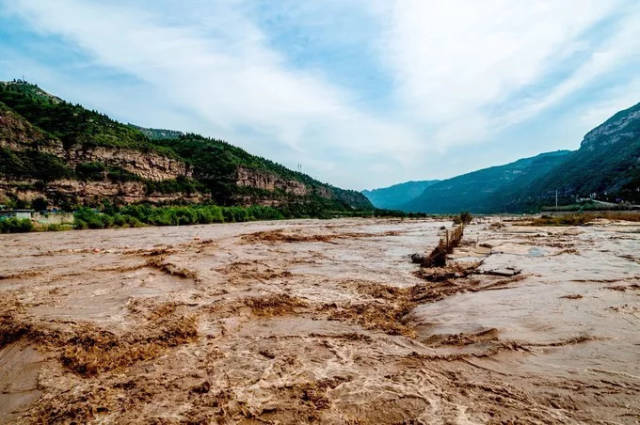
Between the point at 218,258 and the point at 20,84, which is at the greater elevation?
the point at 20,84

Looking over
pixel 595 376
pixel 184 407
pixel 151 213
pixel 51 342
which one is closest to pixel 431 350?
pixel 595 376

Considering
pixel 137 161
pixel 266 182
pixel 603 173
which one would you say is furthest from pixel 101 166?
pixel 603 173

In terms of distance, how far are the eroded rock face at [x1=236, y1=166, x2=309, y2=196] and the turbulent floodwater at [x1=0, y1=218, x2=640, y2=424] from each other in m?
118

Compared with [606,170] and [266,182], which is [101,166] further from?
[606,170]

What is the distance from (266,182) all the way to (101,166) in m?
65.9

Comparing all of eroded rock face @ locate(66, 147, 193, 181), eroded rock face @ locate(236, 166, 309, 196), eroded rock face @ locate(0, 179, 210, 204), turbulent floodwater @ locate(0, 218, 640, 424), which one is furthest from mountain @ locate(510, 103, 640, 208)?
eroded rock face @ locate(66, 147, 193, 181)

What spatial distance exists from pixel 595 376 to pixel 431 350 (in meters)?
1.86

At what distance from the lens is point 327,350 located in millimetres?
4859

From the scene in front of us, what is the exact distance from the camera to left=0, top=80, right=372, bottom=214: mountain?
65.8 metres

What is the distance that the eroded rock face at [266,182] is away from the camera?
126188mm

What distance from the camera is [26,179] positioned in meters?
63.1

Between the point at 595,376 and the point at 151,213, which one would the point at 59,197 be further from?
the point at 595,376

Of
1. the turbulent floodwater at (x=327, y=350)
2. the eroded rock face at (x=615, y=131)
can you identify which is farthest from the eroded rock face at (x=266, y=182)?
the eroded rock face at (x=615, y=131)

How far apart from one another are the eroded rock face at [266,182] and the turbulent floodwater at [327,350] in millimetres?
118326
